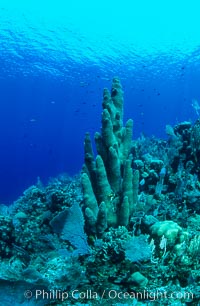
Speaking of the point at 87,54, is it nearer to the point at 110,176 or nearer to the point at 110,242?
the point at 110,176

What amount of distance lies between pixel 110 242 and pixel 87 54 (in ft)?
150

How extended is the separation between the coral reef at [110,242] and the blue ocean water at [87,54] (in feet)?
37.5

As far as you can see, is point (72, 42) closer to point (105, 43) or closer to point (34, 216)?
point (105, 43)

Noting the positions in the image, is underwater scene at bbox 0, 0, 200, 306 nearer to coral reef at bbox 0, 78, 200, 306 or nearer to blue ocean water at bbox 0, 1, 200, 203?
coral reef at bbox 0, 78, 200, 306

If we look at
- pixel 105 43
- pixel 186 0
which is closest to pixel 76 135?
pixel 105 43

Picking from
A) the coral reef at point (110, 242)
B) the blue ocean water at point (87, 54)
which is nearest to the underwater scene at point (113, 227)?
the coral reef at point (110, 242)

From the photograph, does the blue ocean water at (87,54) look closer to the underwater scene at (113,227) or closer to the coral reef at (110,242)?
the underwater scene at (113,227)

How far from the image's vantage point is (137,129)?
127625 mm

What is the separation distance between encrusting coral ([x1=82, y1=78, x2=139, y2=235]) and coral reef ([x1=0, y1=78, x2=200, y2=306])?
2 cm

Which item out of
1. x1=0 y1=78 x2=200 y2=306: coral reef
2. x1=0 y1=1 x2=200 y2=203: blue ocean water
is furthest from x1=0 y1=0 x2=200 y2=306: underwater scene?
x1=0 y1=1 x2=200 y2=203: blue ocean water

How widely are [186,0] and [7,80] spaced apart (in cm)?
3087

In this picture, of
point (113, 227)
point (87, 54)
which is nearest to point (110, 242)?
point (113, 227)

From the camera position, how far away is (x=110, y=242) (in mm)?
4734

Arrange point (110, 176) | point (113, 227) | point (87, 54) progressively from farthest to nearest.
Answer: point (87, 54) → point (110, 176) → point (113, 227)
